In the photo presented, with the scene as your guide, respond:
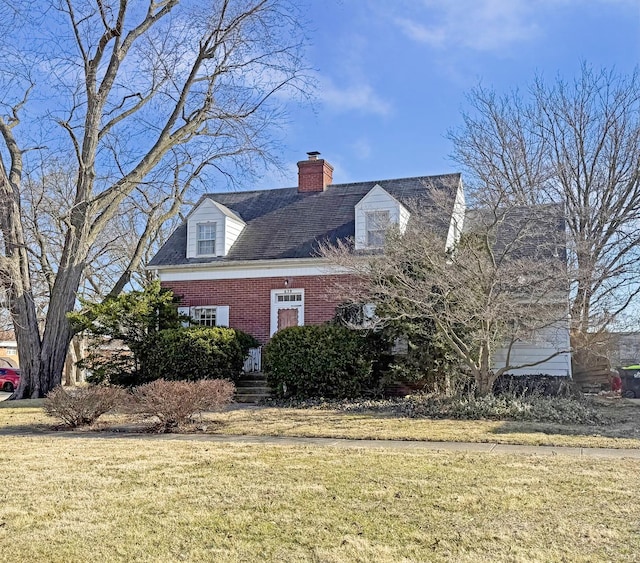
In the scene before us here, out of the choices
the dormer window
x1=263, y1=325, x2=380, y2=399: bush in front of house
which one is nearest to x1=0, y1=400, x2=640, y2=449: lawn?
x1=263, y1=325, x2=380, y2=399: bush in front of house

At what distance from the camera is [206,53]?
1984 centimetres

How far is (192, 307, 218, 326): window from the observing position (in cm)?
2042

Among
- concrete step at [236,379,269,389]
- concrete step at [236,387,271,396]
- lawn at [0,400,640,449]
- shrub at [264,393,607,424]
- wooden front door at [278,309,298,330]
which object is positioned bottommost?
lawn at [0,400,640,449]

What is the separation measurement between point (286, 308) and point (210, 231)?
13.1 feet

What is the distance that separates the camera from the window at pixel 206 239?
21047 millimetres

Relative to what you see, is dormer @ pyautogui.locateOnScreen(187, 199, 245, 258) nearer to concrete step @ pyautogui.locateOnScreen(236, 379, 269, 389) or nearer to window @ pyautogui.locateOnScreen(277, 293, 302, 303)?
window @ pyautogui.locateOnScreen(277, 293, 302, 303)

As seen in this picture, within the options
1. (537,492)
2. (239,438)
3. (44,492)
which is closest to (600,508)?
(537,492)

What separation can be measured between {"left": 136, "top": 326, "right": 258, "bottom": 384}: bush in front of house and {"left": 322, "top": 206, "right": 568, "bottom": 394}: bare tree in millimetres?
4168

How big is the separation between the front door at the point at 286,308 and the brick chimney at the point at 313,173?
4.88 metres

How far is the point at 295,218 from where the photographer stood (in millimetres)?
21531

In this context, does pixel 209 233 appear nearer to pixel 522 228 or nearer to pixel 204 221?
pixel 204 221

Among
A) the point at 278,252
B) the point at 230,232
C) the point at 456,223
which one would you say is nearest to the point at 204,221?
the point at 230,232

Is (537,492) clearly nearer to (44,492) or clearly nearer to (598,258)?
(44,492)

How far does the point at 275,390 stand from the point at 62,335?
24.8 feet
